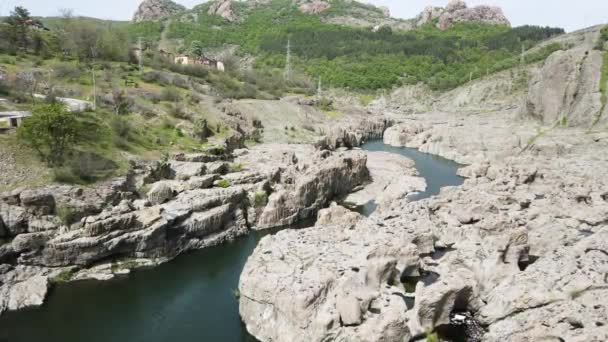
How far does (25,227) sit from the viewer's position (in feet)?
102

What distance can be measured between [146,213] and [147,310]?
8.98 meters

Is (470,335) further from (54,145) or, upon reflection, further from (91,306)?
(54,145)

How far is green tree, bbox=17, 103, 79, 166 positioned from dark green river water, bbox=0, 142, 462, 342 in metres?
12.3

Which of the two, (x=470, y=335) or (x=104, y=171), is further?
(x=104, y=171)

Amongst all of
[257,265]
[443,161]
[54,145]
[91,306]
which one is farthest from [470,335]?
[443,161]

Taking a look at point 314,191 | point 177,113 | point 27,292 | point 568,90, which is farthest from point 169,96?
point 568,90

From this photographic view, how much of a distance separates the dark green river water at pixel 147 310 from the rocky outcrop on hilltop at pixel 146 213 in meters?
1.32

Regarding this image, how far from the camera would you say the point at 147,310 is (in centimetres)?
2753

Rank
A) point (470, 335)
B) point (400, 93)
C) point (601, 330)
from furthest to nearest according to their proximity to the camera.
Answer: point (400, 93) → point (470, 335) → point (601, 330)

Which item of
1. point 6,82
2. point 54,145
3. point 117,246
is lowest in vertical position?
point 117,246

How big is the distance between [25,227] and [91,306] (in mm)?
Result: 8368

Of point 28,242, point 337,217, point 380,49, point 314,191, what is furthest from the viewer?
point 380,49

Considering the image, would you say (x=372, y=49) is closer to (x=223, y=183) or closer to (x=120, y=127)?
(x=120, y=127)

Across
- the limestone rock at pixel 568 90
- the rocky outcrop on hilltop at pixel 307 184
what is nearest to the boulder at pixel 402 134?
the limestone rock at pixel 568 90
